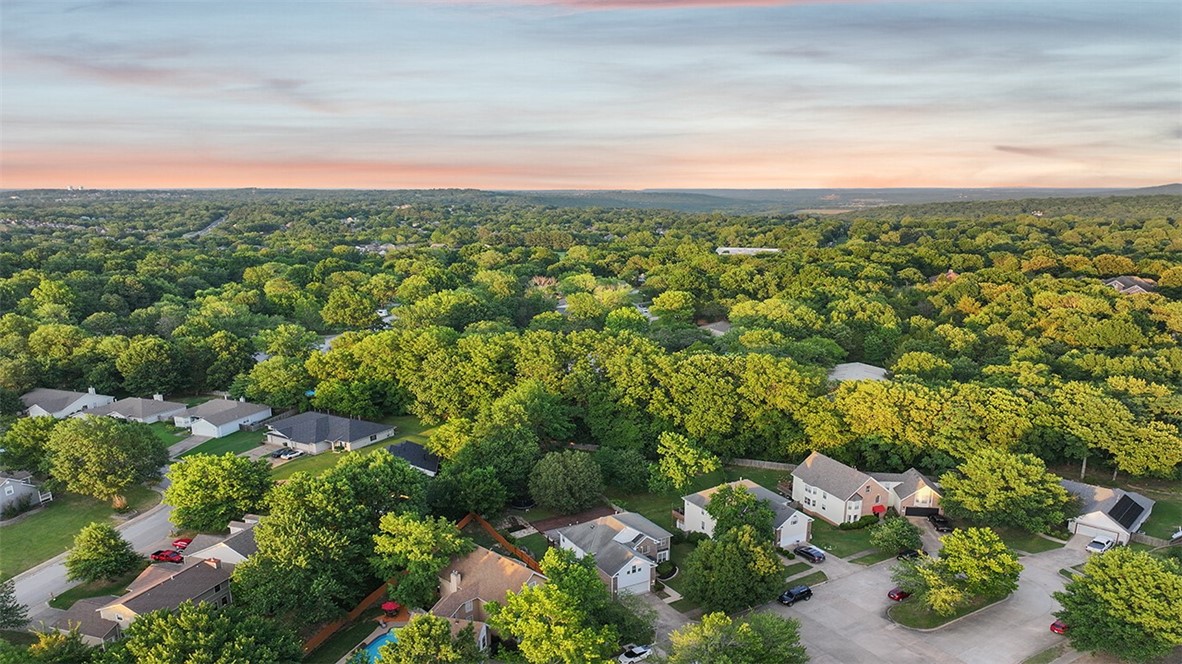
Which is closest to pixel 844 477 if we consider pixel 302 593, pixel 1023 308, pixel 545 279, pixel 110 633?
pixel 302 593

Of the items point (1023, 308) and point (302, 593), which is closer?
point (302, 593)

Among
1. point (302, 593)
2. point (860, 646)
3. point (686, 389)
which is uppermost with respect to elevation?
point (686, 389)

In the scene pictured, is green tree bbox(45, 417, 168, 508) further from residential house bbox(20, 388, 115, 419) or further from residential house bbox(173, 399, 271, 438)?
residential house bbox(20, 388, 115, 419)

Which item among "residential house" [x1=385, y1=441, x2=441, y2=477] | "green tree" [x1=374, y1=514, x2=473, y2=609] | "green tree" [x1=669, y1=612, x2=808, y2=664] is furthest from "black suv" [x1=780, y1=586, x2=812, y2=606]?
"residential house" [x1=385, y1=441, x2=441, y2=477]

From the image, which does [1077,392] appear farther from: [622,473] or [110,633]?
[110,633]

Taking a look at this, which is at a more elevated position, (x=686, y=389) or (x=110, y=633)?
(x=686, y=389)

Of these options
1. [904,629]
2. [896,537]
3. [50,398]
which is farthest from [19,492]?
[896,537]

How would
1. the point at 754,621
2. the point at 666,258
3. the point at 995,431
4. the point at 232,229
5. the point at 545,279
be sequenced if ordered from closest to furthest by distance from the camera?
the point at 754,621 → the point at 995,431 → the point at 545,279 → the point at 666,258 → the point at 232,229

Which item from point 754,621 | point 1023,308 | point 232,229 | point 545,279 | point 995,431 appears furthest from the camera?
point 232,229
